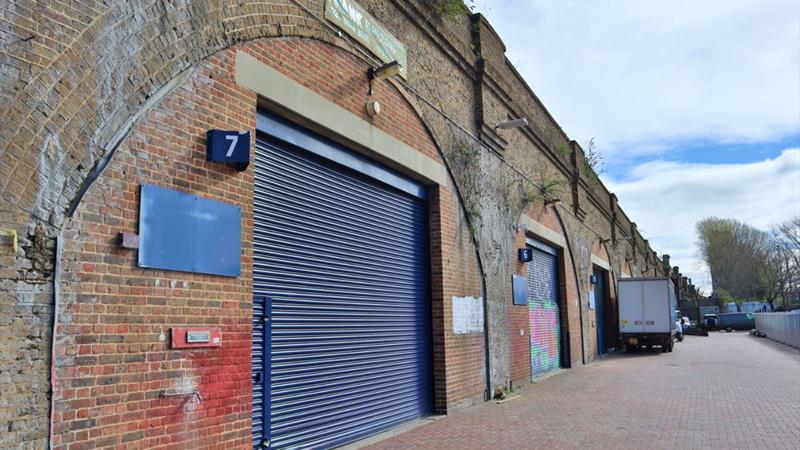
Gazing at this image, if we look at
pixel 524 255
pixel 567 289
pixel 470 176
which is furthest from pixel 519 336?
pixel 567 289

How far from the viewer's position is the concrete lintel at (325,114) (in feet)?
20.6

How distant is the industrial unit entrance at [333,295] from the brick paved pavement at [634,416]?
0.83 meters

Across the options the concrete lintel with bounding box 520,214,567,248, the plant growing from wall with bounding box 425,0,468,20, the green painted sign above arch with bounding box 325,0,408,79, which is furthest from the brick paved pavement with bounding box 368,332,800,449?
the plant growing from wall with bounding box 425,0,468,20

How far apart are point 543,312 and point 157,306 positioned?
13.2 m

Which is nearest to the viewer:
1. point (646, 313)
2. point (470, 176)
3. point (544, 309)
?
point (470, 176)

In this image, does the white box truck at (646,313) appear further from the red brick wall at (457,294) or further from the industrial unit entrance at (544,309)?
the red brick wall at (457,294)

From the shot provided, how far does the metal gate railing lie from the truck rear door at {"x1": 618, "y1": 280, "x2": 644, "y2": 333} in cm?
756

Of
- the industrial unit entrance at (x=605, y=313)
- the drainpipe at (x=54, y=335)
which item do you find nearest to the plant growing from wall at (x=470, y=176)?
the drainpipe at (x=54, y=335)

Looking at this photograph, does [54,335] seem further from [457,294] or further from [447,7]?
[447,7]

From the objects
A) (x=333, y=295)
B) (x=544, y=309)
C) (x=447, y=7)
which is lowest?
(x=544, y=309)

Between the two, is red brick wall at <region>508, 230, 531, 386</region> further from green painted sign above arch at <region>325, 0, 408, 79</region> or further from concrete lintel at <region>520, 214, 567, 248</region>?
green painted sign above arch at <region>325, 0, 408, 79</region>

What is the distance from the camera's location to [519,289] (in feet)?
45.6

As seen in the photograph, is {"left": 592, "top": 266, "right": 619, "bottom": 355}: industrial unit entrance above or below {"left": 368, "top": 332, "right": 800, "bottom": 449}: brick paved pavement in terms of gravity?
above

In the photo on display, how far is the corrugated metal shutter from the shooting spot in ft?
51.2
